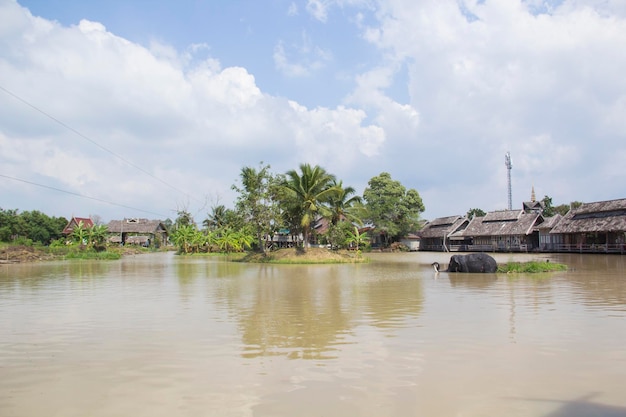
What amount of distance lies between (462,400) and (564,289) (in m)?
10.3

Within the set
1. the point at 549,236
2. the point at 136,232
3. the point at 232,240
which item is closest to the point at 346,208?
the point at 232,240

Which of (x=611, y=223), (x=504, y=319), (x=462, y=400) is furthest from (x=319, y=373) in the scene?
(x=611, y=223)

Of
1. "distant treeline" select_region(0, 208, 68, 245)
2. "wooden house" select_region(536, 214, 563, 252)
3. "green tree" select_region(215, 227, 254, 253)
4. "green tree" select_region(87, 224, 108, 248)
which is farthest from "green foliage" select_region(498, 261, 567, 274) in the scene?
"distant treeline" select_region(0, 208, 68, 245)

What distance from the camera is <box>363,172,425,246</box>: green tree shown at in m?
54.5

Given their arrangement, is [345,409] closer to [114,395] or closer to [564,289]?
[114,395]

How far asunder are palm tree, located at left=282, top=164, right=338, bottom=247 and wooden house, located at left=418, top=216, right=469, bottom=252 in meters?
29.2

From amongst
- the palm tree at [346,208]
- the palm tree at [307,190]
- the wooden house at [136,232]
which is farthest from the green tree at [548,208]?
the wooden house at [136,232]

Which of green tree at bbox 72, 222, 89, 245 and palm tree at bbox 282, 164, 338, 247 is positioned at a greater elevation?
palm tree at bbox 282, 164, 338, 247

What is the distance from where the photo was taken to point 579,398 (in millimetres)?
4562

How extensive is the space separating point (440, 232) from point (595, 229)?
66.9 ft

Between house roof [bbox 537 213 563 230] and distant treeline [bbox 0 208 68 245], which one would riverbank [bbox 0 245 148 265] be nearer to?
distant treeline [bbox 0 208 68 245]

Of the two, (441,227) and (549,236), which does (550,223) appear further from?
(441,227)

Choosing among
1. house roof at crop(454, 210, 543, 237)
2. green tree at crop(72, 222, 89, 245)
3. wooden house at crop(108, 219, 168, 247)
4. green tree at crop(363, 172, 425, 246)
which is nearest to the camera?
green tree at crop(72, 222, 89, 245)

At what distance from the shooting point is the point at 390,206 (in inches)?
2152
